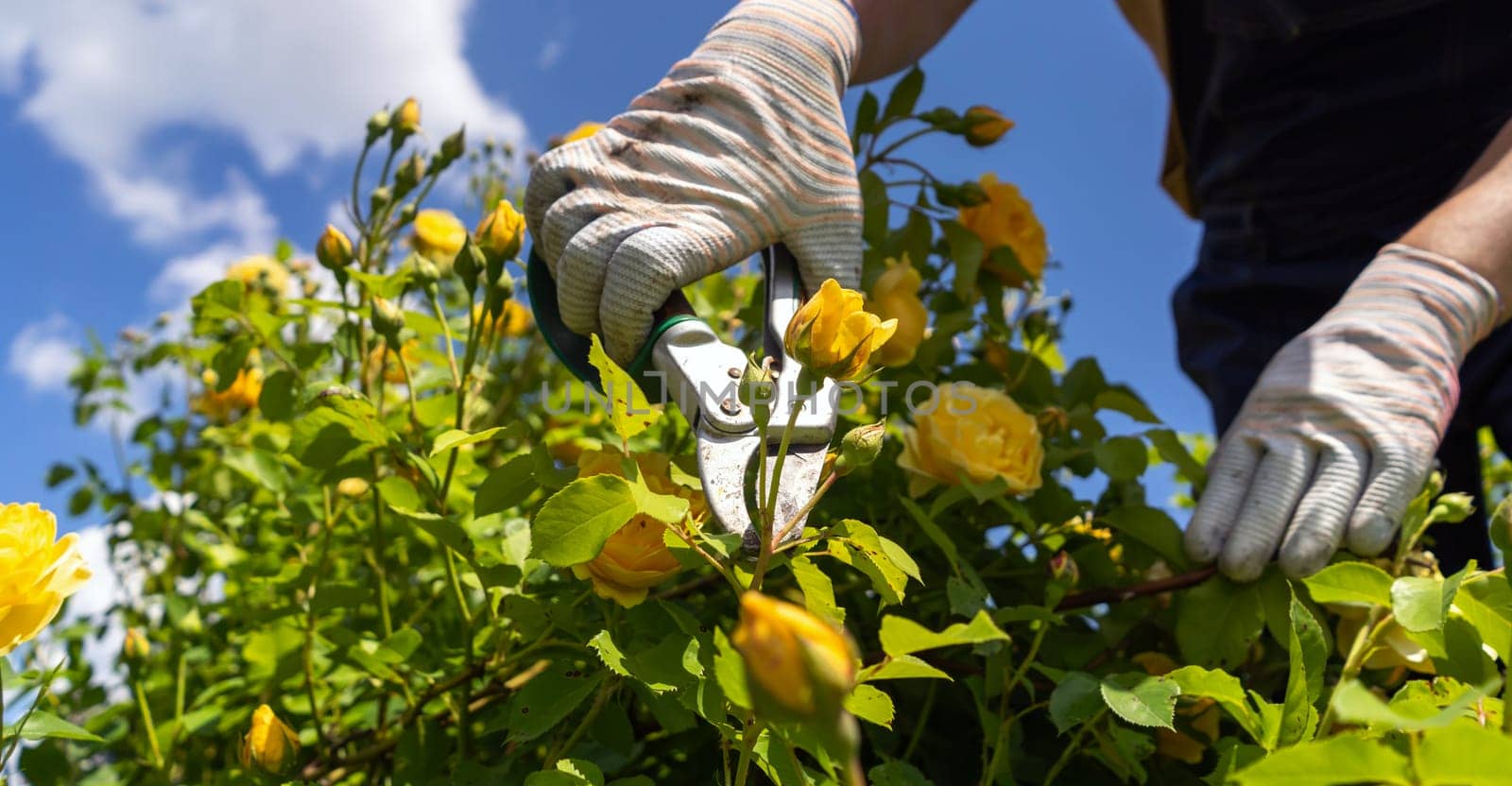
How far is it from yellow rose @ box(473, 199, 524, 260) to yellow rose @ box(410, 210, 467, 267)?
0.54 meters

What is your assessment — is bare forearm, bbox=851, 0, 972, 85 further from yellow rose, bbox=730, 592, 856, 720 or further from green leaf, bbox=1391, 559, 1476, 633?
yellow rose, bbox=730, 592, 856, 720

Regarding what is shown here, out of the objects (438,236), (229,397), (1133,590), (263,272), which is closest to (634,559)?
A: (1133,590)

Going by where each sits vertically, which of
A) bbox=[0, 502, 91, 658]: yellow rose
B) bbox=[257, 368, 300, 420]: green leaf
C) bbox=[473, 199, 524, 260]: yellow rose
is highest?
bbox=[473, 199, 524, 260]: yellow rose

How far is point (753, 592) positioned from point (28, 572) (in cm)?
43

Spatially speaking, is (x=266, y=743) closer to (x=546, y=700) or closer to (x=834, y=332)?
(x=546, y=700)

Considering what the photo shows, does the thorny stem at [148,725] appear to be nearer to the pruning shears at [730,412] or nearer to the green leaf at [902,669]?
the pruning shears at [730,412]

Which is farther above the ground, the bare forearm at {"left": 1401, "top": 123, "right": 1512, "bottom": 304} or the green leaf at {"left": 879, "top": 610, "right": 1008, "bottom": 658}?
the green leaf at {"left": 879, "top": 610, "right": 1008, "bottom": 658}

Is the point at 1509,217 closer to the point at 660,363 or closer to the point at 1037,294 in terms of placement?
the point at 1037,294

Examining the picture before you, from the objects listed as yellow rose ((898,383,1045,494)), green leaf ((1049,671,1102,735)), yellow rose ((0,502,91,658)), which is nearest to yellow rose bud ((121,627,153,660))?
yellow rose ((0,502,91,658))

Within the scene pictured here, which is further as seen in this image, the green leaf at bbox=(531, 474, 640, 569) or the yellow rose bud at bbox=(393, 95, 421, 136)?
the yellow rose bud at bbox=(393, 95, 421, 136)

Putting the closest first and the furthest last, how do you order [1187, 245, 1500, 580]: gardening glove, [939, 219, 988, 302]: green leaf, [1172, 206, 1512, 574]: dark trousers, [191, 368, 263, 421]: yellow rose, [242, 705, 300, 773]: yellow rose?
[242, 705, 300, 773]: yellow rose, [1187, 245, 1500, 580]: gardening glove, [939, 219, 988, 302]: green leaf, [1172, 206, 1512, 574]: dark trousers, [191, 368, 263, 421]: yellow rose

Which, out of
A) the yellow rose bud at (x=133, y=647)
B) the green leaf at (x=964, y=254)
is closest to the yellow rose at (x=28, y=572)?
the yellow rose bud at (x=133, y=647)

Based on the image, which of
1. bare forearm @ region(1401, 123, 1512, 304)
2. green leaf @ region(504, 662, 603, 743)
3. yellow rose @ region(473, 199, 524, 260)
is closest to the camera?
green leaf @ region(504, 662, 603, 743)

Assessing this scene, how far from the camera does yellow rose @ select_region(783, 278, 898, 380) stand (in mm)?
536
